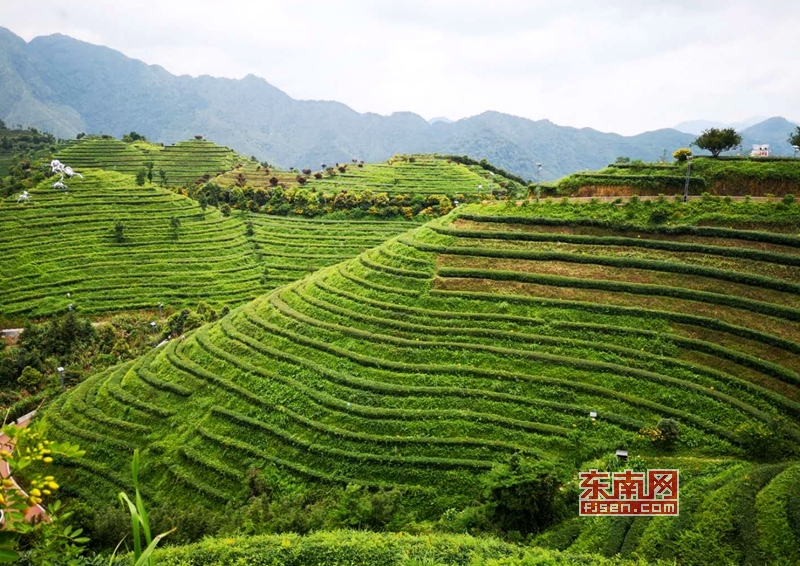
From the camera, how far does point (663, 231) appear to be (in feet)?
94.4

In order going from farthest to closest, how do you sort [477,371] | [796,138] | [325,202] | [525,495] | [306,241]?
[325,202] → [306,241] → [796,138] → [477,371] → [525,495]

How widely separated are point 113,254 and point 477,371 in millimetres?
46440

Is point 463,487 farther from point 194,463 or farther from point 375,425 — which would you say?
point 194,463

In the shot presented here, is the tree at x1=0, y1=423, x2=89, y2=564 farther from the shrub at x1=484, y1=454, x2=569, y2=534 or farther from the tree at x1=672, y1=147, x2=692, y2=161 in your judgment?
the tree at x1=672, y1=147, x2=692, y2=161

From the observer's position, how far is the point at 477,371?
24047 millimetres

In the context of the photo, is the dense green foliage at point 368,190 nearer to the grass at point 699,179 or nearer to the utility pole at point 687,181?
the grass at point 699,179

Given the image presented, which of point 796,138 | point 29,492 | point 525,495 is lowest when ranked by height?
point 525,495

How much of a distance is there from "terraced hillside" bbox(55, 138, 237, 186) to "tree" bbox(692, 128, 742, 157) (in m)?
74.9

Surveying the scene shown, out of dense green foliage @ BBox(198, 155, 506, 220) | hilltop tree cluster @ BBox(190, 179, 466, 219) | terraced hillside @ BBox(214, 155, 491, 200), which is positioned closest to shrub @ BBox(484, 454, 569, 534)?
dense green foliage @ BBox(198, 155, 506, 220)

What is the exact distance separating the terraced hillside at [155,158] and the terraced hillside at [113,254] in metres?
22.2

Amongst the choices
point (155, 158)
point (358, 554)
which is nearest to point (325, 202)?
point (155, 158)

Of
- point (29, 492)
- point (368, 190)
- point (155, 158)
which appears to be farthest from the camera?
point (155, 158)

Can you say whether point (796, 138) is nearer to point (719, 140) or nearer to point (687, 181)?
point (719, 140)

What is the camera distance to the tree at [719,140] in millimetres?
33281
